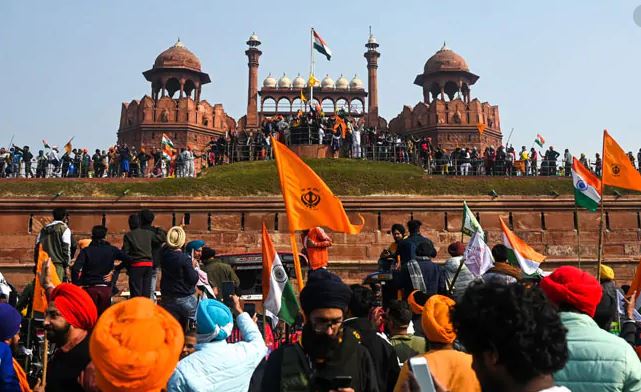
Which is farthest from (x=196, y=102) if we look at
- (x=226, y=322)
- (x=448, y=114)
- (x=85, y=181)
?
(x=226, y=322)

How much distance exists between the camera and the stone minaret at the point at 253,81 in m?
51.1

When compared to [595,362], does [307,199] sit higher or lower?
higher

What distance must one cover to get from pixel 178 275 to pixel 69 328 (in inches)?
136

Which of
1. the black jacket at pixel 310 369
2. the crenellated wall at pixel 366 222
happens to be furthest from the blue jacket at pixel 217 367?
the crenellated wall at pixel 366 222

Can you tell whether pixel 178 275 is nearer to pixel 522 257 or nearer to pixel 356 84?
pixel 522 257

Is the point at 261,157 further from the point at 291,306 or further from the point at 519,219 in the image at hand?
the point at 291,306

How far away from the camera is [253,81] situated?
52.4 m

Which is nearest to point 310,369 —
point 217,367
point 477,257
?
point 217,367

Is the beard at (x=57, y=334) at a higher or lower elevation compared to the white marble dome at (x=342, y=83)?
lower

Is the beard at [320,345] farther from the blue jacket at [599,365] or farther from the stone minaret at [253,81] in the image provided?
the stone minaret at [253,81]

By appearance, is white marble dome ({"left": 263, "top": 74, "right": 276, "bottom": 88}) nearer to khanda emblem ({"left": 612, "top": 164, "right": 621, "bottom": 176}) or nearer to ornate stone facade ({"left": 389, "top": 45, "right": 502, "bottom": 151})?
ornate stone facade ({"left": 389, "top": 45, "right": 502, "bottom": 151})

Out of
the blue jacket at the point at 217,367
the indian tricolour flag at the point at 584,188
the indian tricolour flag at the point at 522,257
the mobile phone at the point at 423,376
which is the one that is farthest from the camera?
the indian tricolour flag at the point at 584,188

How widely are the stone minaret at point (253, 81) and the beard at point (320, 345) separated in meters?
47.2

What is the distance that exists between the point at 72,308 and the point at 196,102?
126ft
